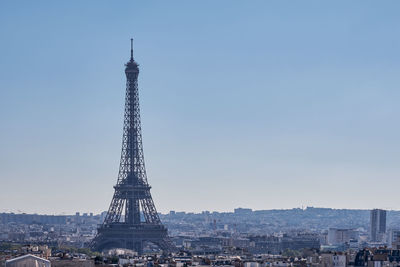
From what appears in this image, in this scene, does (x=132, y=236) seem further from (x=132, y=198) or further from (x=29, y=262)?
(x=29, y=262)

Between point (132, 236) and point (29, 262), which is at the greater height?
point (132, 236)

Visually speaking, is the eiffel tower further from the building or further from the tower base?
the building

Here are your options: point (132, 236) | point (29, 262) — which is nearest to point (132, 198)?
point (132, 236)

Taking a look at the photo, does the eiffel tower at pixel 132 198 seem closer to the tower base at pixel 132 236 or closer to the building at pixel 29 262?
the tower base at pixel 132 236

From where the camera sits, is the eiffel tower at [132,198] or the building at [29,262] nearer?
the building at [29,262]

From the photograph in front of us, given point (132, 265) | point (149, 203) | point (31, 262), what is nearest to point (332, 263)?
point (132, 265)

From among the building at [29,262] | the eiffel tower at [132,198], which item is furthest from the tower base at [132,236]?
the building at [29,262]

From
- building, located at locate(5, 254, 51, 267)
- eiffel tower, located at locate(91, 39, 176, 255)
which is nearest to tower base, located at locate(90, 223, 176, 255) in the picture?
eiffel tower, located at locate(91, 39, 176, 255)

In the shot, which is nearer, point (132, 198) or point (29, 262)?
point (29, 262)

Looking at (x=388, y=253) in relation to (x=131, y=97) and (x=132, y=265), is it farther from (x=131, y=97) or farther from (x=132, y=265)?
(x=131, y=97)
